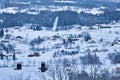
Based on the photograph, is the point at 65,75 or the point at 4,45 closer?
the point at 65,75

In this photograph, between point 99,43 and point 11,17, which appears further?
point 11,17

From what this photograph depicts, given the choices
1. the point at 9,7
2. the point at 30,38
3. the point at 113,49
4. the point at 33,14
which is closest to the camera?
the point at 113,49

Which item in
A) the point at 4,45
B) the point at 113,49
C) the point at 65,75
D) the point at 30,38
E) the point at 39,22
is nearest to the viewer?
the point at 65,75

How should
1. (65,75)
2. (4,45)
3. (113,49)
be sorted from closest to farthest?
(65,75) < (113,49) < (4,45)

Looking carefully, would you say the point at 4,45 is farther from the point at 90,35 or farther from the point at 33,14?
the point at 33,14

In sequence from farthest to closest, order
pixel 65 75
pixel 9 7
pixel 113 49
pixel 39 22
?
pixel 9 7 → pixel 39 22 → pixel 113 49 → pixel 65 75

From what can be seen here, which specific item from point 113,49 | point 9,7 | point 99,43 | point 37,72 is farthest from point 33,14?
point 37,72

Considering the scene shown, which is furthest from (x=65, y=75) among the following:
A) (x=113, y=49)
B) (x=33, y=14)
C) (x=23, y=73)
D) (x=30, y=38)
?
A: (x=33, y=14)

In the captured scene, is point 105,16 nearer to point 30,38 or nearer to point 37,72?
point 30,38
